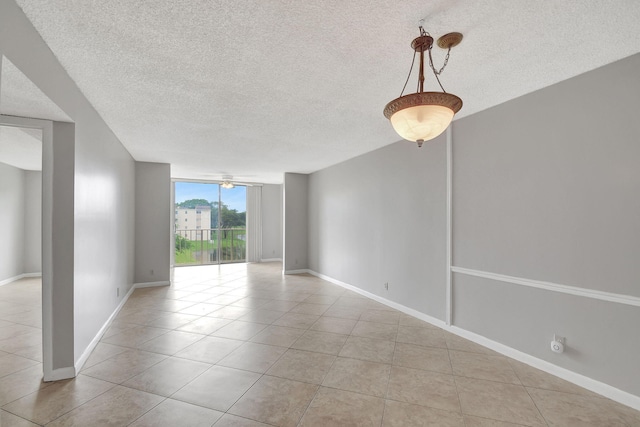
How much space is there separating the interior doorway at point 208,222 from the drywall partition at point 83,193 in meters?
4.14

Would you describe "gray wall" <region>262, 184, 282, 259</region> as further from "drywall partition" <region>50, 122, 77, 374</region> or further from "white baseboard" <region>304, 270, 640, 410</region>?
"drywall partition" <region>50, 122, 77, 374</region>

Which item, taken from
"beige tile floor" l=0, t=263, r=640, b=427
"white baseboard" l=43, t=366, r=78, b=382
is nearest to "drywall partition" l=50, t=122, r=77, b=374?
"white baseboard" l=43, t=366, r=78, b=382

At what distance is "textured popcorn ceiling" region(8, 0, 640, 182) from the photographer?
1.57 metres

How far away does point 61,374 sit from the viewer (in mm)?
2352

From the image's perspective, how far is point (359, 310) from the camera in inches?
167

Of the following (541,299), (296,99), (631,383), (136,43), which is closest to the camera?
(136,43)

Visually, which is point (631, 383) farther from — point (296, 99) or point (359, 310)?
point (296, 99)

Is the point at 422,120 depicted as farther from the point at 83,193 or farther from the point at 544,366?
the point at 83,193

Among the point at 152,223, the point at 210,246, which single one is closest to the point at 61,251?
the point at 152,223

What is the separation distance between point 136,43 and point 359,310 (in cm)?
397

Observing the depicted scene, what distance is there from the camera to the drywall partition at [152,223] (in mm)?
5551

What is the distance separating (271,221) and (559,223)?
7572mm

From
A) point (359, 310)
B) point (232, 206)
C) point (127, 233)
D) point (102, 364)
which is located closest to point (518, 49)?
point (359, 310)

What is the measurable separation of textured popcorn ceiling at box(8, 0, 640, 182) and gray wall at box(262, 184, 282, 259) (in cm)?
566
